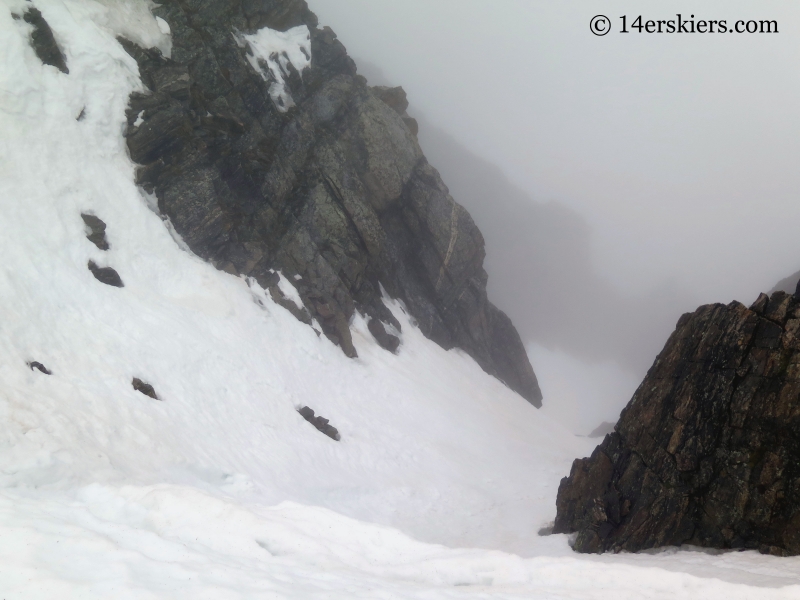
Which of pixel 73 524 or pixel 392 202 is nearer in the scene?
pixel 73 524

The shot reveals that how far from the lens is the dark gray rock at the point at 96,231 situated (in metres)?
24.9

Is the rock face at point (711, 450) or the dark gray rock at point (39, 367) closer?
the rock face at point (711, 450)

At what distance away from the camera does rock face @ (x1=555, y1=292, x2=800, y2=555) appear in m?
15.6

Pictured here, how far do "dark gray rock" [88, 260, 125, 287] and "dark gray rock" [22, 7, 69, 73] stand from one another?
41.5 feet

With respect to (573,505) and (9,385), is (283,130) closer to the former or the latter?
(9,385)

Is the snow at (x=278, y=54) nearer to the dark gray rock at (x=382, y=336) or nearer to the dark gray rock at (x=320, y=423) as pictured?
the dark gray rock at (x=382, y=336)

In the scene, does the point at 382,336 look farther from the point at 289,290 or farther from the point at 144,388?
the point at 144,388

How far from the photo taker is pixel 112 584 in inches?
301

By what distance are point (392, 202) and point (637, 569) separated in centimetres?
3983

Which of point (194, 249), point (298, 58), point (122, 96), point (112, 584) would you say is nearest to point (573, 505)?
point (112, 584)

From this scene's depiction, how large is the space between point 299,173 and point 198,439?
1019 inches

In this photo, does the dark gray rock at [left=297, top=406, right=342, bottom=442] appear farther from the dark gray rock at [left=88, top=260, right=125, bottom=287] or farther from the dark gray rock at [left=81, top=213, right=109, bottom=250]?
the dark gray rock at [left=81, top=213, right=109, bottom=250]

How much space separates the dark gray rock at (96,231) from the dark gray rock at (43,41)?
931cm

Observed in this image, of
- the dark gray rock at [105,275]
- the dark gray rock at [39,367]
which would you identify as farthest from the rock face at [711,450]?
the dark gray rock at [105,275]
